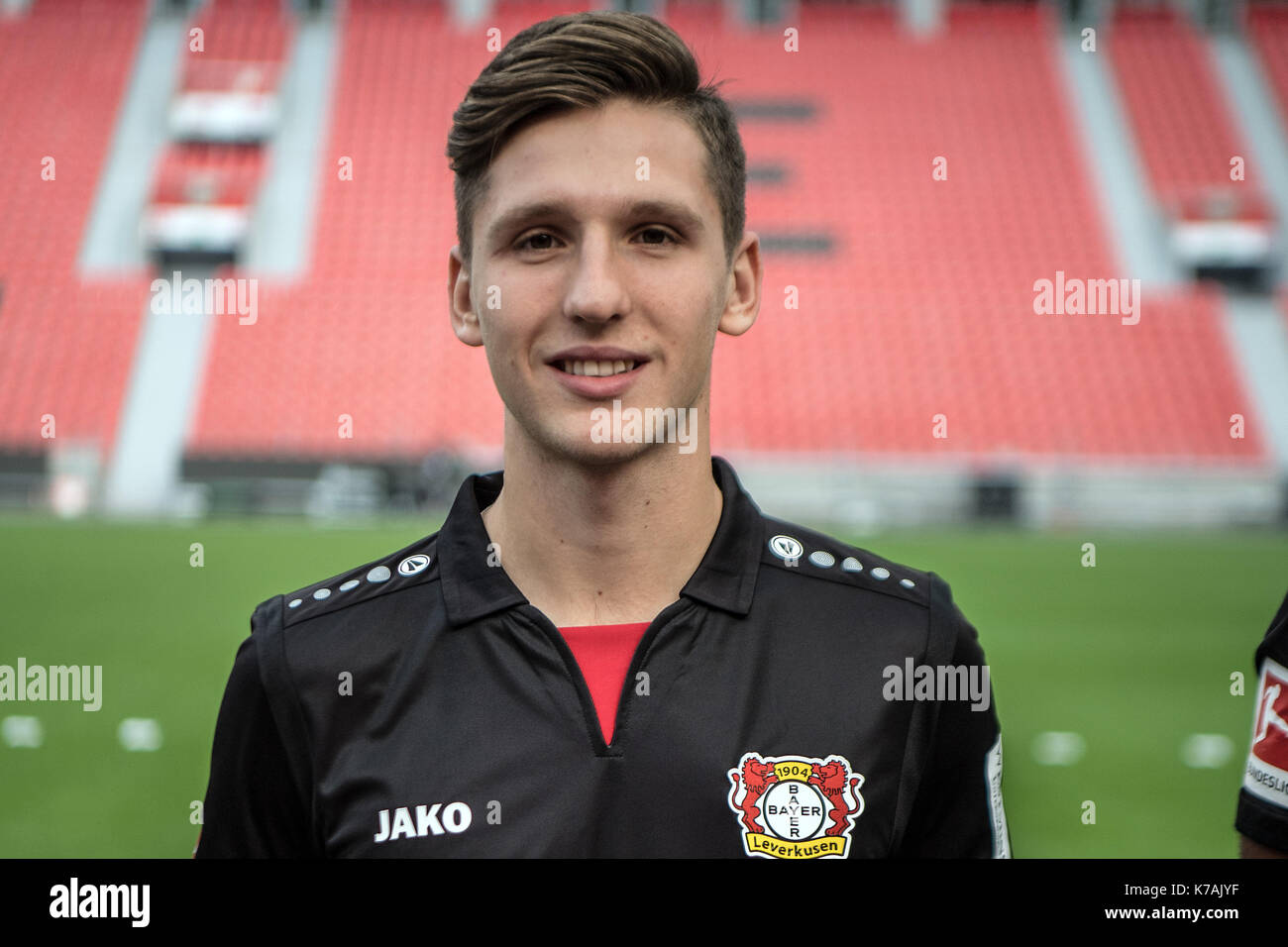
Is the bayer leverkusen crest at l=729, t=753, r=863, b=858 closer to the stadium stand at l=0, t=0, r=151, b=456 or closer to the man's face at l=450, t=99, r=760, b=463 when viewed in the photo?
the man's face at l=450, t=99, r=760, b=463

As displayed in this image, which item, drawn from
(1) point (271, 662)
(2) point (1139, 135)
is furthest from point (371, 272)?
(1) point (271, 662)

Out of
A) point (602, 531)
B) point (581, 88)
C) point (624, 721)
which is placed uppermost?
point (581, 88)

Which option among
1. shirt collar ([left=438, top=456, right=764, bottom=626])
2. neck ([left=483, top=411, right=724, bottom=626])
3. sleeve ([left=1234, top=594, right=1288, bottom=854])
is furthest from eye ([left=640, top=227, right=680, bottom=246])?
sleeve ([left=1234, top=594, right=1288, bottom=854])

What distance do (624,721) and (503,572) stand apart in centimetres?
26

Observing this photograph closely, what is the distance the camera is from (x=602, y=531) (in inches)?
59.3

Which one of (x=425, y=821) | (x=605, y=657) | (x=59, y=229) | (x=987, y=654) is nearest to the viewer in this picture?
(x=425, y=821)

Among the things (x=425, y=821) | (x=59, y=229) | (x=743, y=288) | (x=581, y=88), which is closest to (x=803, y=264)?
(x=59, y=229)

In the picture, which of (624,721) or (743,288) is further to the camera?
(743,288)

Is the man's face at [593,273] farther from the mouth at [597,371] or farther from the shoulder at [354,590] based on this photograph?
the shoulder at [354,590]

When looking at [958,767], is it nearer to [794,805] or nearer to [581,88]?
[794,805]

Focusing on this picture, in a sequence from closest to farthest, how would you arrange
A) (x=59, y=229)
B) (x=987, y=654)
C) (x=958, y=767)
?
(x=958, y=767)
(x=987, y=654)
(x=59, y=229)

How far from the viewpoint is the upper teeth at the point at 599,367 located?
1.40m
